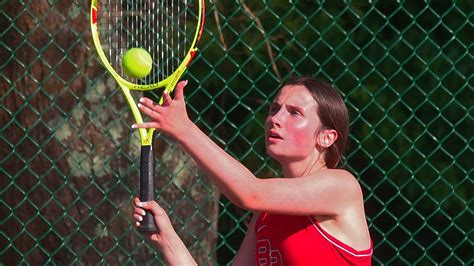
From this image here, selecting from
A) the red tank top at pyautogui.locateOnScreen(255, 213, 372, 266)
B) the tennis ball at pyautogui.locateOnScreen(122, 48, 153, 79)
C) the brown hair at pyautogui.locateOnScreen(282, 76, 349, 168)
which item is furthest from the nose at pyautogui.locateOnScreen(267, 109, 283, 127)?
the tennis ball at pyautogui.locateOnScreen(122, 48, 153, 79)

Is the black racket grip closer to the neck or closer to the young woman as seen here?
the young woman

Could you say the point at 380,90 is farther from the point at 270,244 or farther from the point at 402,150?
the point at 270,244

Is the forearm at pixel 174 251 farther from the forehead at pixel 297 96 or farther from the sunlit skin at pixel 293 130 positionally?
the forehead at pixel 297 96

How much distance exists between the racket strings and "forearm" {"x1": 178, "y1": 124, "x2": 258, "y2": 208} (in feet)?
3.24

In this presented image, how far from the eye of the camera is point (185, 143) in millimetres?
3180

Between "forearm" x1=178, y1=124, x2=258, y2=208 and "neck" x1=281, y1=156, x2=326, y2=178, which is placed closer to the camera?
"forearm" x1=178, y1=124, x2=258, y2=208

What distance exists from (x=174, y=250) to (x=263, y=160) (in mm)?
1565

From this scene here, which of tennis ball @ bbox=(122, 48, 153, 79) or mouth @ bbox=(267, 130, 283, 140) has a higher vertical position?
mouth @ bbox=(267, 130, 283, 140)

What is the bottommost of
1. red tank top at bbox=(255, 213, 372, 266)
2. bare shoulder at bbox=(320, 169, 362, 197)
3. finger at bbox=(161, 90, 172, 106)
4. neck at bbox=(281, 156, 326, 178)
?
red tank top at bbox=(255, 213, 372, 266)

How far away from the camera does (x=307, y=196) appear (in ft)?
11.4

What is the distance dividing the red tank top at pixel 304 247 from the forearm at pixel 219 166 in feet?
1.13

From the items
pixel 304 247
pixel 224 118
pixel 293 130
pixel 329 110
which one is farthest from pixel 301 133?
pixel 224 118

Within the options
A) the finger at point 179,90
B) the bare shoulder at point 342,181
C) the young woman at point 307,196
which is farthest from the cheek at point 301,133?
the finger at point 179,90

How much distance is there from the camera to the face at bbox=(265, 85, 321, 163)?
3561 millimetres
